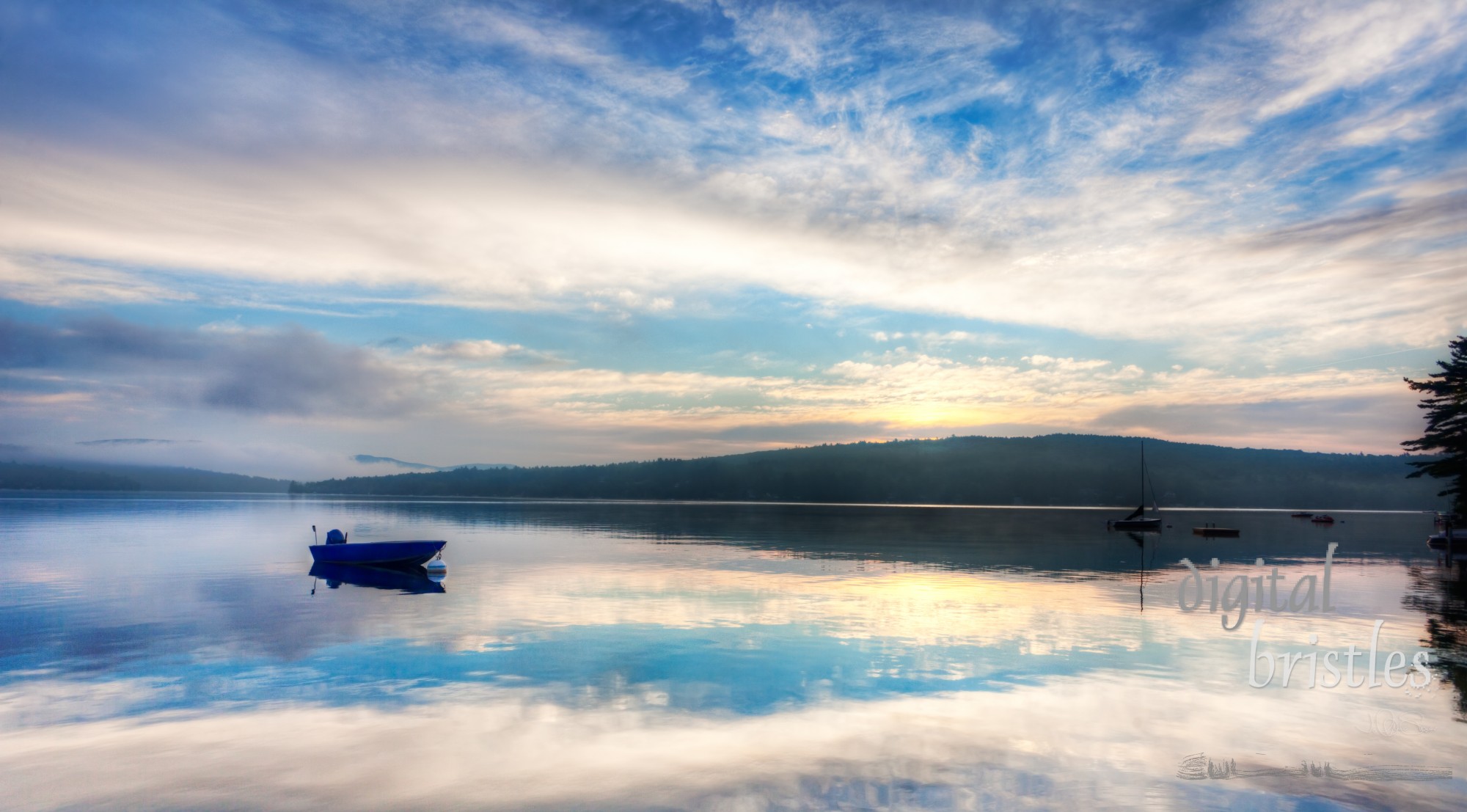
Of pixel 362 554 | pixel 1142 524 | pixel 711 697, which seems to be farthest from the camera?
pixel 1142 524

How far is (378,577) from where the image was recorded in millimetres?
51906

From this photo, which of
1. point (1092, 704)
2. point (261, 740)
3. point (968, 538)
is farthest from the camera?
point (968, 538)

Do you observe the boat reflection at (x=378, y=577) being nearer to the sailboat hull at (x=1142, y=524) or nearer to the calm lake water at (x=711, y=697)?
the calm lake water at (x=711, y=697)

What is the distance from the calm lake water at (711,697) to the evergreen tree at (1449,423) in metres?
32.2

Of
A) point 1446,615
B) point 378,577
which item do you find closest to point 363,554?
point 378,577

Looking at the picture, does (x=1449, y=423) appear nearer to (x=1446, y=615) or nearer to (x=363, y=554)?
(x=1446, y=615)

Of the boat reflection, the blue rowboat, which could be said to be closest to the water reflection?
the boat reflection

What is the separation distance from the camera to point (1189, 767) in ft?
47.3

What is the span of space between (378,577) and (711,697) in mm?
39659

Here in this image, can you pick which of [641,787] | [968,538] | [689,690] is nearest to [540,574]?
[689,690]

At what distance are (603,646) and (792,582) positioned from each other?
19.4 metres

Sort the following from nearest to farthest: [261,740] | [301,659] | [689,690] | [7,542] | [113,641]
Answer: [261,740] < [689,690] < [301,659] < [113,641] < [7,542]

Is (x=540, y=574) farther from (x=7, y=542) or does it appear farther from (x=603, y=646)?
(x=7, y=542)

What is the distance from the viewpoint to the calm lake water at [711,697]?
44.0ft
